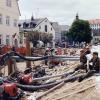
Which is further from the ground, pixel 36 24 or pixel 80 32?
pixel 36 24

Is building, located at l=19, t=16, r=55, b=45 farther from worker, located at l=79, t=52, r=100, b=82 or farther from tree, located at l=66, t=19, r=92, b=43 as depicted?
worker, located at l=79, t=52, r=100, b=82

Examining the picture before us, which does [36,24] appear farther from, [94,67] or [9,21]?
[94,67]

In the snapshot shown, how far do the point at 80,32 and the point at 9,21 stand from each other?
4934 cm

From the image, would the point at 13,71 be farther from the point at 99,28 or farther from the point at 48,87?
the point at 99,28

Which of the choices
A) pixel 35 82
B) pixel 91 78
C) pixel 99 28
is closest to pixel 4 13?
pixel 35 82

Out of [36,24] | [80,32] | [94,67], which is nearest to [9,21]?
[36,24]

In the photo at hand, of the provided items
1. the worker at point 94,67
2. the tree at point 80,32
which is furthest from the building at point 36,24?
the worker at point 94,67

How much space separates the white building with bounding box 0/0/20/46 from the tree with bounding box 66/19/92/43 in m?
45.5

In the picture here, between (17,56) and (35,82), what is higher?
(17,56)

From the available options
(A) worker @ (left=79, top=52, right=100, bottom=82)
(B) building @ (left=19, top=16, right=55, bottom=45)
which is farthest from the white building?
(A) worker @ (left=79, top=52, right=100, bottom=82)

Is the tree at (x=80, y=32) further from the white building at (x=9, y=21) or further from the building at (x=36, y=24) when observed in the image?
the white building at (x=9, y=21)

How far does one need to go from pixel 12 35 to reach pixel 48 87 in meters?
33.7

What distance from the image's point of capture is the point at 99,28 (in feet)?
613

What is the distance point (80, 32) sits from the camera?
98188 mm
